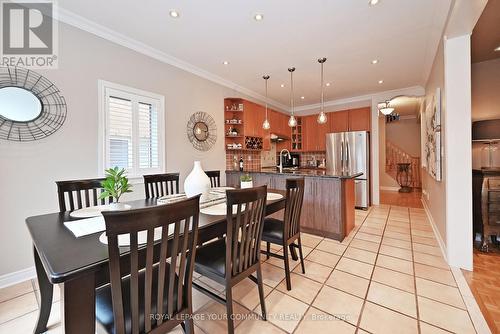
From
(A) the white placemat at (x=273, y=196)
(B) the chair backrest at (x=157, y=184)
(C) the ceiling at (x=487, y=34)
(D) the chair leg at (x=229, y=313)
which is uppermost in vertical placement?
(C) the ceiling at (x=487, y=34)

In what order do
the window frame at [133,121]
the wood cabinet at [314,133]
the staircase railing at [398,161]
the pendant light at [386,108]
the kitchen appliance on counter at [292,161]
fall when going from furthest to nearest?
the staircase railing at [398,161]
the kitchen appliance on counter at [292,161]
the wood cabinet at [314,133]
the pendant light at [386,108]
the window frame at [133,121]

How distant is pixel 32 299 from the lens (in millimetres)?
1728

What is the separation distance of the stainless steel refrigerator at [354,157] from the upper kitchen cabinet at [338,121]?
0.45 m

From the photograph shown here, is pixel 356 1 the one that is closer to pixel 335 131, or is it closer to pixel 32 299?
pixel 335 131

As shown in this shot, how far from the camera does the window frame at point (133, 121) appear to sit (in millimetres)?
2424

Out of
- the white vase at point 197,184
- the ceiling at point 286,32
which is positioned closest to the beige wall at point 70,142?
the ceiling at point 286,32

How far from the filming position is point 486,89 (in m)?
3.07

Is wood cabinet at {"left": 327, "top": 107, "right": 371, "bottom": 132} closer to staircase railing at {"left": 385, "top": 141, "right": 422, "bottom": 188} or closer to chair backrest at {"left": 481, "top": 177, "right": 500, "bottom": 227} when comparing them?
chair backrest at {"left": 481, "top": 177, "right": 500, "bottom": 227}

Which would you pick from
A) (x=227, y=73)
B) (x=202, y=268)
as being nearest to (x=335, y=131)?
(x=227, y=73)

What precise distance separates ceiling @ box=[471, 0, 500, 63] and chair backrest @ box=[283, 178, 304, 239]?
2.59m

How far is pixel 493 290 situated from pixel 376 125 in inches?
146

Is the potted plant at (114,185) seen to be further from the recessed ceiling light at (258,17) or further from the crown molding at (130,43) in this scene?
the recessed ceiling light at (258,17)

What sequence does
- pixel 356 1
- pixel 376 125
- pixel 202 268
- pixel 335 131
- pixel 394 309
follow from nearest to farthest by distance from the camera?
pixel 202 268, pixel 394 309, pixel 356 1, pixel 376 125, pixel 335 131

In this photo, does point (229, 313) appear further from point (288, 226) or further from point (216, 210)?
point (288, 226)
